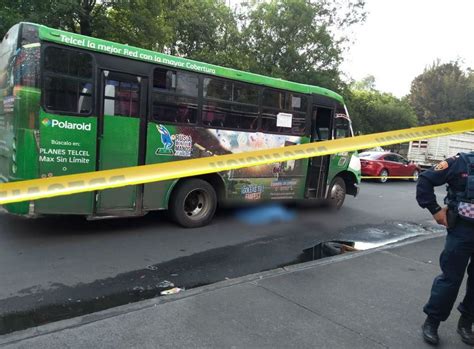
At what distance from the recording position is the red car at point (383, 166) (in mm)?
18828

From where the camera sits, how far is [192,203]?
25.6ft

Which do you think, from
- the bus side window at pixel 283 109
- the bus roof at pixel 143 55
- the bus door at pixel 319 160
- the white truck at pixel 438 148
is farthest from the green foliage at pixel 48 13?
the white truck at pixel 438 148

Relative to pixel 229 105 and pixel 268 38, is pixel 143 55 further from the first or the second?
pixel 268 38

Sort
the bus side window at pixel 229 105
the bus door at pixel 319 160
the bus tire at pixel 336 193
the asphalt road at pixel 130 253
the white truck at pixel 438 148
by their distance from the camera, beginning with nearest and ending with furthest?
the asphalt road at pixel 130 253
the bus side window at pixel 229 105
the bus door at pixel 319 160
the bus tire at pixel 336 193
the white truck at pixel 438 148

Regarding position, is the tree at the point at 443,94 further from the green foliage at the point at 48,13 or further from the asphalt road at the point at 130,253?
the asphalt road at the point at 130,253

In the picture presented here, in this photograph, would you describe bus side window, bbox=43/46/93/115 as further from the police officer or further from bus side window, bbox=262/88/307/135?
the police officer

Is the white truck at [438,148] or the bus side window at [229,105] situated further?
the white truck at [438,148]

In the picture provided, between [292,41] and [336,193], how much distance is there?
18.6 meters

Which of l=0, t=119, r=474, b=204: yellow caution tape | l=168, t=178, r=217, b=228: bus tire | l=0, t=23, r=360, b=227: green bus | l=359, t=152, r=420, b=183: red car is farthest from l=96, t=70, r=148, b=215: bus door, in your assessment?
l=359, t=152, r=420, b=183: red car

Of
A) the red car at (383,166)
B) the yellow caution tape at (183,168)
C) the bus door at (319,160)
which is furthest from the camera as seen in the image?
the red car at (383,166)

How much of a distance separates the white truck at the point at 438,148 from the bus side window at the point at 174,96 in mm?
19568

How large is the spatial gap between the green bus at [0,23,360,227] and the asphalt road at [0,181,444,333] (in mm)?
492

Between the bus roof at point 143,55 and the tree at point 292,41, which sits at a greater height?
the tree at point 292,41

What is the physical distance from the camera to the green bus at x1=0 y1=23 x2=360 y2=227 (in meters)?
5.86
